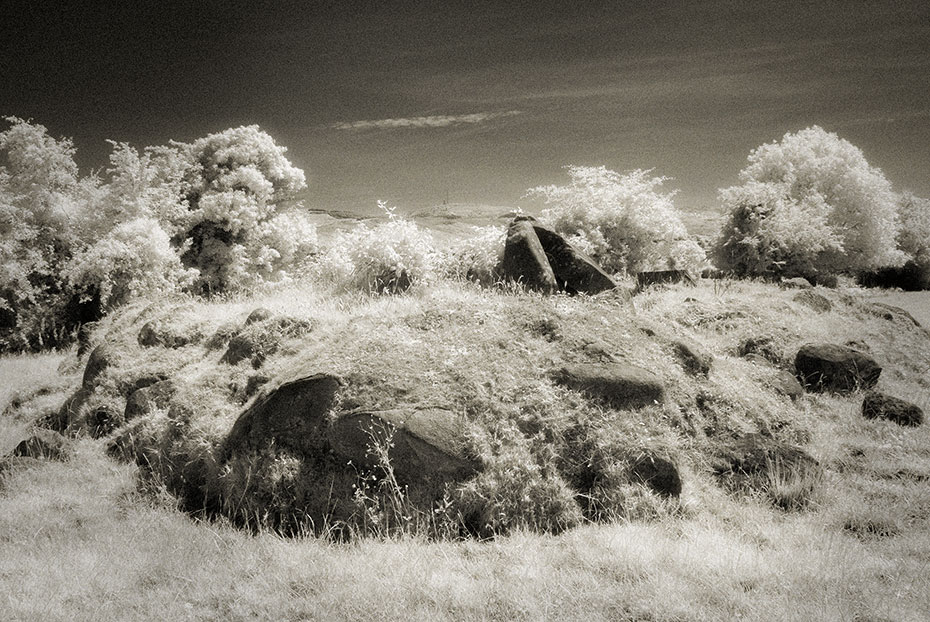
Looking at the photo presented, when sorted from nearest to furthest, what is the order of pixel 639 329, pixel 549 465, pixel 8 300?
pixel 549 465
pixel 639 329
pixel 8 300

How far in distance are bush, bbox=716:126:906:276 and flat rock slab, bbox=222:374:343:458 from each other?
22997 millimetres

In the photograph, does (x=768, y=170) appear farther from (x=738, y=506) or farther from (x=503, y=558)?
(x=503, y=558)

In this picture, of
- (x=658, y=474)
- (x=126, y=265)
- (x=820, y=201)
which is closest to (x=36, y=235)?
(x=126, y=265)

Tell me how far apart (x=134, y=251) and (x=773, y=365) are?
1824 cm

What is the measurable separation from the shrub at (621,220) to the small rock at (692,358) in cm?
916

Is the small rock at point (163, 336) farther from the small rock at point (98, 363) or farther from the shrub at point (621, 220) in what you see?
the shrub at point (621, 220)

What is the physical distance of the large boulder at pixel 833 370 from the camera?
380 inches

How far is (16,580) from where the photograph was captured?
15.8 feet

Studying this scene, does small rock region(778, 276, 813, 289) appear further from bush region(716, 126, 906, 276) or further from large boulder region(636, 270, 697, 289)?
bush region(716, 126, 906, 276)

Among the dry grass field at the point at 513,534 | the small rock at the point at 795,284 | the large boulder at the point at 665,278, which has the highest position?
the large boulder at the point at 665,278

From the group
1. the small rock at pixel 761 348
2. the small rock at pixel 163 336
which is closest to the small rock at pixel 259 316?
the small rock at pixel 163 336

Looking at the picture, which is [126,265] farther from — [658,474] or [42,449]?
[658,474]

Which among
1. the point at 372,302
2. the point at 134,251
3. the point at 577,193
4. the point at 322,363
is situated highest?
the point at 577,193

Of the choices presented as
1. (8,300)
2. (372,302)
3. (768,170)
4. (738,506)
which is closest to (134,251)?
(8,300)
